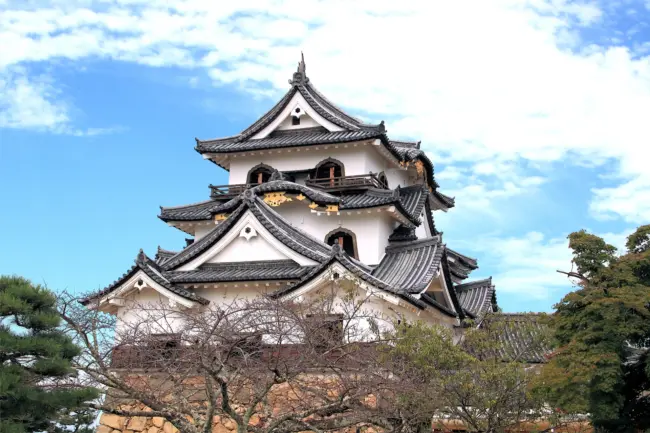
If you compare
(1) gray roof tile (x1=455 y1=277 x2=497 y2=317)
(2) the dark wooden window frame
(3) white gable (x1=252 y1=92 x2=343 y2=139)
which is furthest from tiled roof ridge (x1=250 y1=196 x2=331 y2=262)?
(1) gray roof tile (x1=455 y1=277 x2=497 y2=317)

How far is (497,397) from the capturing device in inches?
455

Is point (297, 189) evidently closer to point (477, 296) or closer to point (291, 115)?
point (291, 115)

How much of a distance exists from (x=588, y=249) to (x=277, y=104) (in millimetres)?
11118

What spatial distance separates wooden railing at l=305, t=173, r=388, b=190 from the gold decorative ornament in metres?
1.48

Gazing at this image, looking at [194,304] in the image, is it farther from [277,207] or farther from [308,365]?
[308,365]

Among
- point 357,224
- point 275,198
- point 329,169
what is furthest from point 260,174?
point 357,224

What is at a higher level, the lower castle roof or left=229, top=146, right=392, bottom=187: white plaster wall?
left=229, top=146, right=392, bottom=187: white plaster wall

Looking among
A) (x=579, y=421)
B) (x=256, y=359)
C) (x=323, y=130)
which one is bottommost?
(x=579, y=421)

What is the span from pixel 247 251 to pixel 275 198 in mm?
1996

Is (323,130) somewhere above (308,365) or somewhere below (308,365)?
above

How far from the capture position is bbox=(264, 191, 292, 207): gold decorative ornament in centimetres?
1898

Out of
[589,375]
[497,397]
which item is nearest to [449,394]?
[497,397]

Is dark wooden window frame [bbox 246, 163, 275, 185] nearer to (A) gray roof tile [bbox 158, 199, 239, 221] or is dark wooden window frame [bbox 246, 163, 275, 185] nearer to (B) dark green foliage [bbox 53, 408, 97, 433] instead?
(A) gray roof tile [bbox 158, 199, 239, 221]

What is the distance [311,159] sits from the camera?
2092 cm
